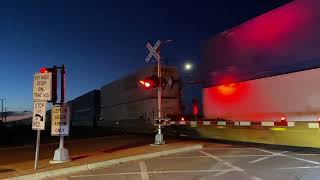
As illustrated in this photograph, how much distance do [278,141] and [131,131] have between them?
1789cm

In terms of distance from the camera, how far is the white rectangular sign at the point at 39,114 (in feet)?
32.9

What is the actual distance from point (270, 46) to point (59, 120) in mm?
6159

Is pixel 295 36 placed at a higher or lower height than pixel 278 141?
higher

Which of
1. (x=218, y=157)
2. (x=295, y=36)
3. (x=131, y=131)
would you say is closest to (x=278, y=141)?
(x=218, y=157)

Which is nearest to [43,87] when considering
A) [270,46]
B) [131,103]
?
[270,46]

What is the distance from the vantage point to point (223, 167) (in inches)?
395

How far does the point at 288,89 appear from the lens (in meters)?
10.6

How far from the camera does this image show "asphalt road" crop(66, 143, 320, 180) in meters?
8.89

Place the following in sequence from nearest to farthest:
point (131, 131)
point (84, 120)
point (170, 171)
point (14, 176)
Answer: point (14, 176)
point (170, 171)
point (131, 131)
point (84, 120)

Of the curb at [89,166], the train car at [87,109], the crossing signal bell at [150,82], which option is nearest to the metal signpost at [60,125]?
the curb at [89,166]

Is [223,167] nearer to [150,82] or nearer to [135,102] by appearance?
[150,82]

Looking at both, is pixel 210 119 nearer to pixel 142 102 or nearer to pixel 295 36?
pixel 295 36

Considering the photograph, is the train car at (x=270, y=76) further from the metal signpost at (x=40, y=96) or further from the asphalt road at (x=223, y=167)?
the metal signpost at (x=40, y=96)

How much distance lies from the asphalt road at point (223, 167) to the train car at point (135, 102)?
8.66 metres
